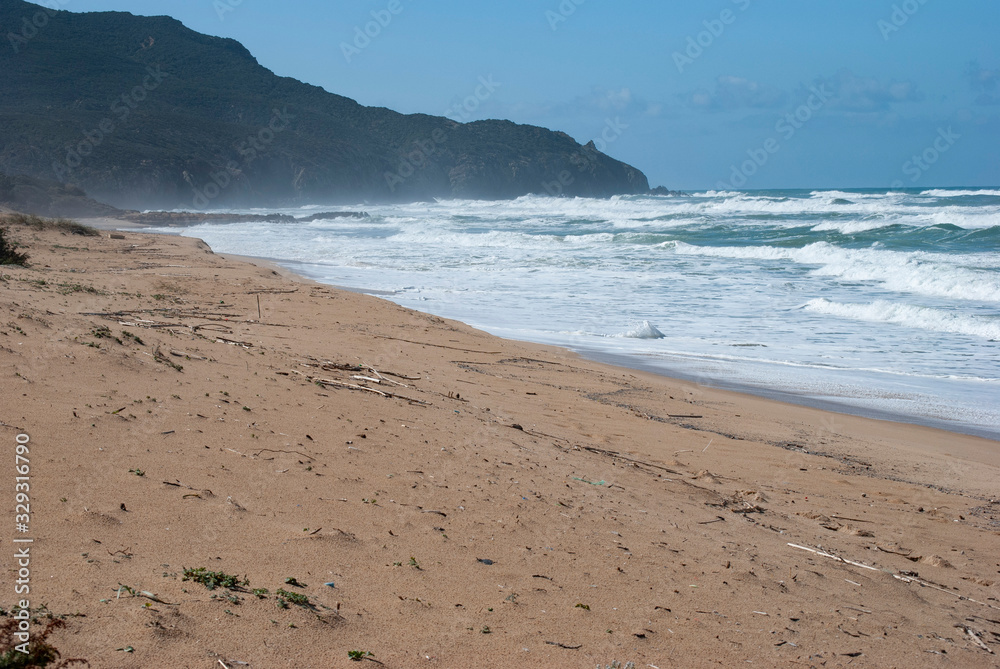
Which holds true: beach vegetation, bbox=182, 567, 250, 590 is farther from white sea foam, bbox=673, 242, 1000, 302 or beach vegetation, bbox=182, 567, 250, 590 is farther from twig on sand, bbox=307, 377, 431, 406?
white sea foam, bbox=673, 242, 1000, 302

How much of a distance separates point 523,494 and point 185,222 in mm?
37662

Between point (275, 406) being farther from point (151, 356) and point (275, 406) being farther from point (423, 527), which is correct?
point (423, 527)

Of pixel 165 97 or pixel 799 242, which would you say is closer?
pixel 799 242

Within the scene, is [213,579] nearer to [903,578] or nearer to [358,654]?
[358,654]

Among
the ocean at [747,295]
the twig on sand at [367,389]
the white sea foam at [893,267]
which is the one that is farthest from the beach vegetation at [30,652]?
the white sea foam at [893,267]

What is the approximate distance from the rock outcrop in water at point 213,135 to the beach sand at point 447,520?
184 feet

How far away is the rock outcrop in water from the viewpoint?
2164 inches

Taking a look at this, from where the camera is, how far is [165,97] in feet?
273

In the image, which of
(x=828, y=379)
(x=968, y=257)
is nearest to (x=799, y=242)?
(x=968, y=257)

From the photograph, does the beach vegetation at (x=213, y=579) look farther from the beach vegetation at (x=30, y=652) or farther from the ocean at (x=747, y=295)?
the ocean at (x=747, y=295)

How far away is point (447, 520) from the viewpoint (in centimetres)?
343

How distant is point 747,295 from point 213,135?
66.9 m

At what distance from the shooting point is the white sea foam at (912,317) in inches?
493

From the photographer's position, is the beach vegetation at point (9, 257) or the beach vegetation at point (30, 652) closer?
the beach vegetation at point (30, 652)
